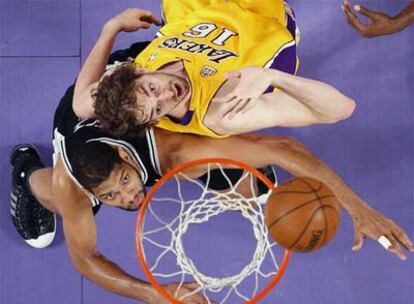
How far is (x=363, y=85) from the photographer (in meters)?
2.86

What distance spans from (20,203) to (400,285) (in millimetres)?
1738

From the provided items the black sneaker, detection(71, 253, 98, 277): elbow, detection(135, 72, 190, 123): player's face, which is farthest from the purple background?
detection(135, 72, 190, 123): player's face

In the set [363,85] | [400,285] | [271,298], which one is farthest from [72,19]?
[400,285]

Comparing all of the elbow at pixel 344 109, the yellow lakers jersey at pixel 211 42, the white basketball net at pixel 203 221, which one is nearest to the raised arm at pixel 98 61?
the yellow lakers jersey at pixel 211 42

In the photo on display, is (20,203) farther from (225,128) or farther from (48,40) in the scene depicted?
(225,128)

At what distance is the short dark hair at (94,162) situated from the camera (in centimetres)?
209

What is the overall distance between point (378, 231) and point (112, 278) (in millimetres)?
1050

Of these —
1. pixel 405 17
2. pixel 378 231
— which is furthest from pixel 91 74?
pixel 405 17

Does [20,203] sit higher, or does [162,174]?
[162,174]

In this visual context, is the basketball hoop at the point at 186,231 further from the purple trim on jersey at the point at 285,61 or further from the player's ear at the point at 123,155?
the purple trim on jersey at the point at 285,61

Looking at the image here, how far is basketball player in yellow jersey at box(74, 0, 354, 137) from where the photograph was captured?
6.15ft

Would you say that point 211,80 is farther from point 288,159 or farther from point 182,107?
point 288,159

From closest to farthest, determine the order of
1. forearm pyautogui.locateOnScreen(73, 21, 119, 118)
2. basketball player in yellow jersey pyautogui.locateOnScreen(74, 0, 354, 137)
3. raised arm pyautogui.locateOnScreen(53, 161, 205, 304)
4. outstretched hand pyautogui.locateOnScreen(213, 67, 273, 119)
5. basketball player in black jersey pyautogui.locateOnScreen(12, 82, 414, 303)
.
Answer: outstretched hand pyautogui.locateOnScreen(213, 67, 273, 119) < basketball player in yellow jersey pyautogui.locateOnScreen(74, 0, 354, 137) < basketball player in black jersey pyautogui.locateOnScreen(12, 82, 414, 303) < forearm pyautogui.locateOnScreen(73, 21, 119, 118) < raised arm pyautogui.locateOnScreen(53, 161, 205, 304)

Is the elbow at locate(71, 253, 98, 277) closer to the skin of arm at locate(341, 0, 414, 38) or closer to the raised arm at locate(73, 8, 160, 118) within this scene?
the raised arm at locate(73, 8, 160, 118)
